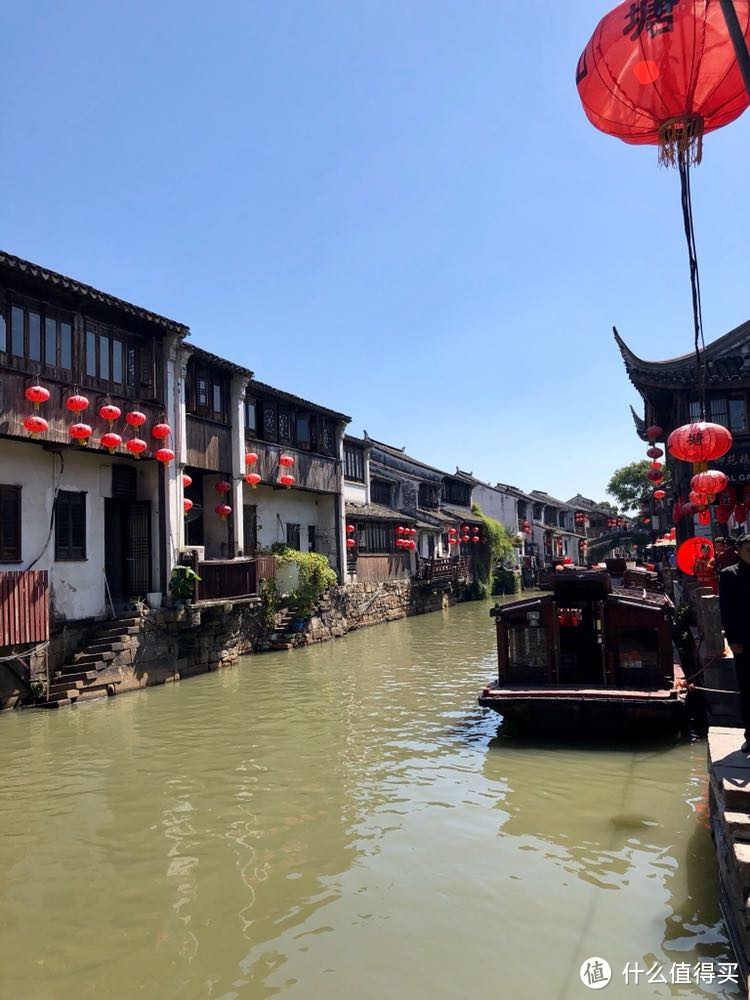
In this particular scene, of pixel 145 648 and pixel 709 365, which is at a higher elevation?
pixel 709 365

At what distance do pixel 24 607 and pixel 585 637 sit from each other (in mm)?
9136

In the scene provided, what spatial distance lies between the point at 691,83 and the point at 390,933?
19.3 ft

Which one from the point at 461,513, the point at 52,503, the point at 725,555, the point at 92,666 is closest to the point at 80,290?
the point at 52,503

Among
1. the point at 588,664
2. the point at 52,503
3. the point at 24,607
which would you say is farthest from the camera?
Result: the point at 52,503

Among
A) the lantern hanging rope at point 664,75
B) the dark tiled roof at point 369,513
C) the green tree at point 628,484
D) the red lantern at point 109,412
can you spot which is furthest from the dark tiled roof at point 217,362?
the green tree at point 628,484

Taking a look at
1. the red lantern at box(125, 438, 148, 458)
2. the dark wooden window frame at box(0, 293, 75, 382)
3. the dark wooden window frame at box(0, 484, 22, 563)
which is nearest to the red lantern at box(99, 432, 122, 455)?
the red lantern at box(125, 438, 148, 458)

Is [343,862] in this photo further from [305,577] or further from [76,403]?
[305,577]

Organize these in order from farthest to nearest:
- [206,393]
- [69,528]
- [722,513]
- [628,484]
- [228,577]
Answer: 1. [628,484]
2. [206,393]
3. [228,577]
4. [722,513]
5. [69,528]

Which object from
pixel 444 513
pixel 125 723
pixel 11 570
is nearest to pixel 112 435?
pixel 11 570

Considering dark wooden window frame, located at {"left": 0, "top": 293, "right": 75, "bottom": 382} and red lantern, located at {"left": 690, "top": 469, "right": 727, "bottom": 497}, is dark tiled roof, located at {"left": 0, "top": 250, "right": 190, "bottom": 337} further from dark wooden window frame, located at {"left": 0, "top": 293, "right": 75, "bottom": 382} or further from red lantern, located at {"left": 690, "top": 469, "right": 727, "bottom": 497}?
red lantern, located at {"left": 690, "top": 469, "right": 727, "bottom": 497}

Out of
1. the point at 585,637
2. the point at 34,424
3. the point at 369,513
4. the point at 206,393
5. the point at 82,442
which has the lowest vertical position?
the point at 585,637

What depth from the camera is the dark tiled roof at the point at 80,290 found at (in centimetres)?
1238

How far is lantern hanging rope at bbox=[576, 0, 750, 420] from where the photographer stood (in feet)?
14.6

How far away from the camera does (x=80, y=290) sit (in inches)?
538
